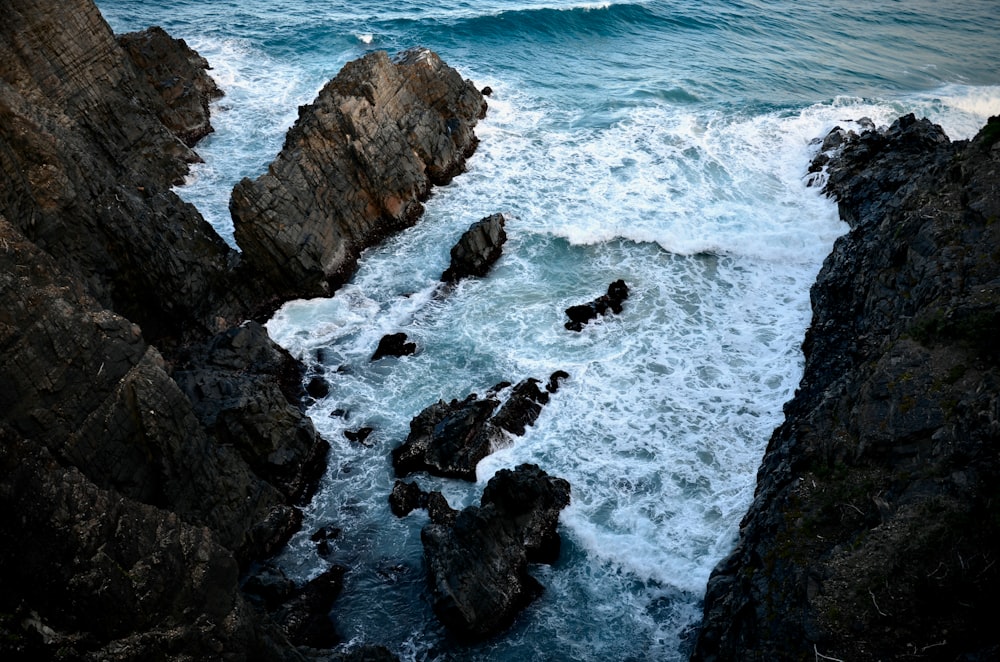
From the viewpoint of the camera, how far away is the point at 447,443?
20.8 meters

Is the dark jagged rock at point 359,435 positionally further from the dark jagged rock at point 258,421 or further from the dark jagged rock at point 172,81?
the dark jagged rock at point 172,81

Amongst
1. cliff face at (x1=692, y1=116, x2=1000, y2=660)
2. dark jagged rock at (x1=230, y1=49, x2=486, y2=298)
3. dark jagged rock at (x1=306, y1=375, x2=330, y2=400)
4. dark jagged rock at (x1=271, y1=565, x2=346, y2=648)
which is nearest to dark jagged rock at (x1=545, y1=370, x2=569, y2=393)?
cliff face at (x1=692, y1=116, x2=1000, y2=660)

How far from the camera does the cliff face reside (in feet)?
39.3

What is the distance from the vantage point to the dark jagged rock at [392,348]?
24703mm

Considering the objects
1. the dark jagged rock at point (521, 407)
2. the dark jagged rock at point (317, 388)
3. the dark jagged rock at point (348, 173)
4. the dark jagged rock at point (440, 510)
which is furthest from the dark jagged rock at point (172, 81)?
the dark jagged rock at point (440, 510)

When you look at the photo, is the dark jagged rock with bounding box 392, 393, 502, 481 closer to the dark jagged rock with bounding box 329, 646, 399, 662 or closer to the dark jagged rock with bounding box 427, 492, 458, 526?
the dark jagged rock with bounding box 427, 492, 458, 526

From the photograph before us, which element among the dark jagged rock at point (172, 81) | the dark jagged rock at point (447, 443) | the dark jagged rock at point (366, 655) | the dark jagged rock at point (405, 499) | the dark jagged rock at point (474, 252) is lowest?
the dark jagged rock at point (366, 655)

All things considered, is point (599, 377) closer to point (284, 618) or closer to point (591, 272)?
point (591, 272)

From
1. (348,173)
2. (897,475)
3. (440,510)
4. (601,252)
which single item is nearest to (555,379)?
(440,510)

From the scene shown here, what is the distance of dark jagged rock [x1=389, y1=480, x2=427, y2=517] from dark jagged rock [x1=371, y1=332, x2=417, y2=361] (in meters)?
5.88

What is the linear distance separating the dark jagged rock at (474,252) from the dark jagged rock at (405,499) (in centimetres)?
1037

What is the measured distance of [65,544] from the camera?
35.6 feet

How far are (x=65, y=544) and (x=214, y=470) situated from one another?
278 inches

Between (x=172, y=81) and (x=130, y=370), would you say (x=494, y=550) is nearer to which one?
(x=130, y=370)
